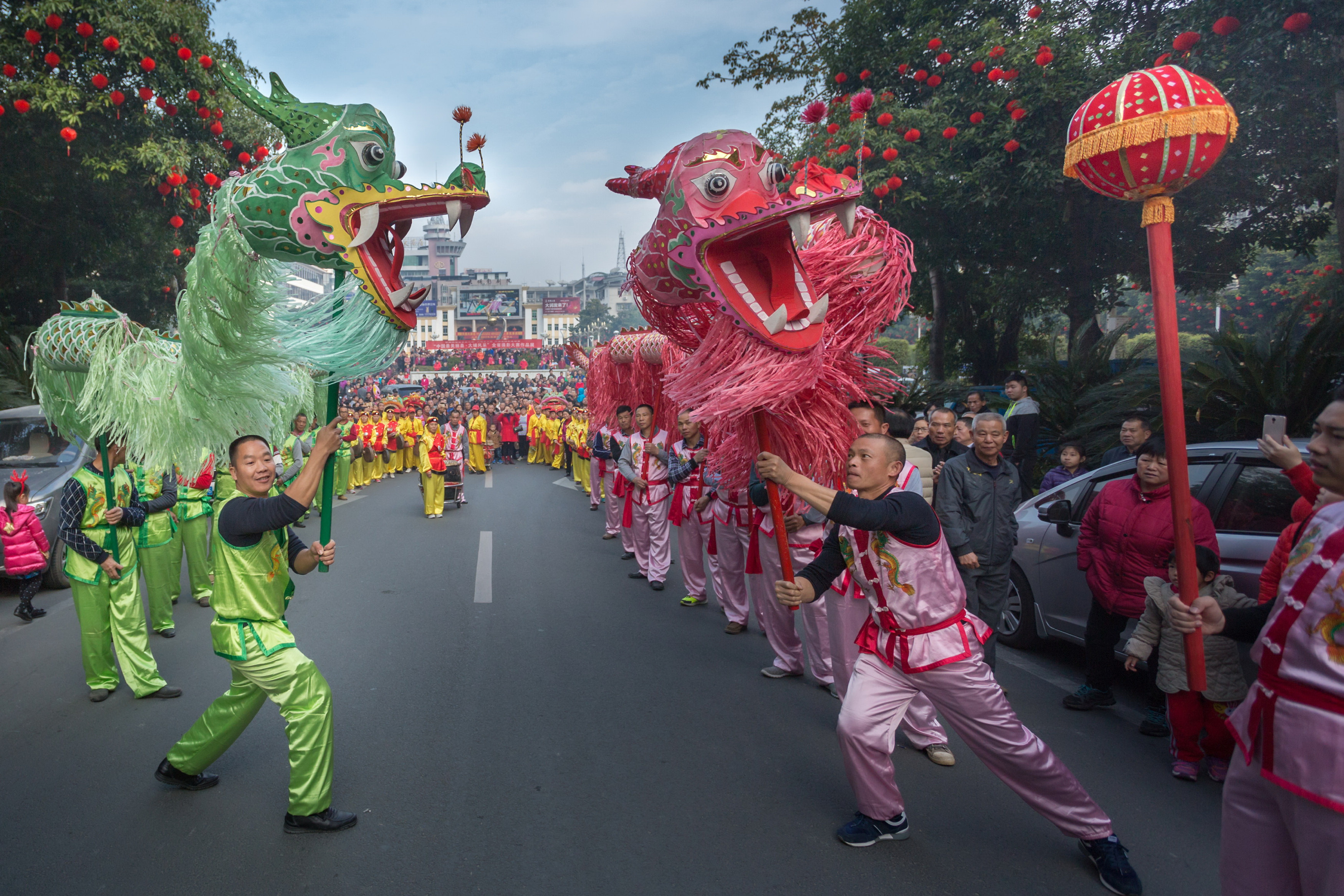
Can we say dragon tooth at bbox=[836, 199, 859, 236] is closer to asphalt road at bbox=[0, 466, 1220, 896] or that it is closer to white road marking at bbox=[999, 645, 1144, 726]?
asphalt road at bbox=[0, 466, 1220, 896]

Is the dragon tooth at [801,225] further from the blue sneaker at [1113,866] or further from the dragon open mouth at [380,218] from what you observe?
the blue sneaker at [1113,866]

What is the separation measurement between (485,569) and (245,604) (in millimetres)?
5193

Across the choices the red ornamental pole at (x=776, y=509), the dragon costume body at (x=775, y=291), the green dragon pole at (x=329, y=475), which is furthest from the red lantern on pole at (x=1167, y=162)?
the green dragon pole at (x=329, y=475)

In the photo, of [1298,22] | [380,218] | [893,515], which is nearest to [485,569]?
[380,218]

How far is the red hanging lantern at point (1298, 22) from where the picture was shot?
24.8ft

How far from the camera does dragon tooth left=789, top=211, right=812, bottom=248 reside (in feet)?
11.8

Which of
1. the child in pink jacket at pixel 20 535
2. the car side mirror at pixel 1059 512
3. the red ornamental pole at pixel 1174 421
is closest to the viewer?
the red ornamental pole at pixel 1174 421

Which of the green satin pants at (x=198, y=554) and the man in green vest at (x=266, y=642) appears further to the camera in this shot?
the green satin pants at (x=198, y=554)

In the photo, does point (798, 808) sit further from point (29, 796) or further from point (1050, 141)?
point (1050, 141)

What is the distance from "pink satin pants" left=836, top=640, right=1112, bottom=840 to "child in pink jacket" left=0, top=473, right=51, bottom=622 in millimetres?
6101

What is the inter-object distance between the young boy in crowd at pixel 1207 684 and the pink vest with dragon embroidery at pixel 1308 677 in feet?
5.84

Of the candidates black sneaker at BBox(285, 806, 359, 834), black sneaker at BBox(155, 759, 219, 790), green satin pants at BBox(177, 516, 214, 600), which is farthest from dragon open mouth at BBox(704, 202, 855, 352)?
green satin pants at BBox(177, 516, 214, 600)

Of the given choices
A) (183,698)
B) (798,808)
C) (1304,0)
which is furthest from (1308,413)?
(183,698)

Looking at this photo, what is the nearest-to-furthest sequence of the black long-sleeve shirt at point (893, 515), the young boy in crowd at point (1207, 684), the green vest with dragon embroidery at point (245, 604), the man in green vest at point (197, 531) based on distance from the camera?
the black long-sleeve shirt at point (893, 515), the green vest with dragon embroidery at point (245, 604), the young boy in crowd at point (1207, 684), the man in green vest at point (197, 531)
